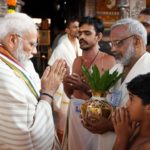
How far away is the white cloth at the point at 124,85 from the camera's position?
2.75 meters

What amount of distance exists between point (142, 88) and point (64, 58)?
3457 millimetres

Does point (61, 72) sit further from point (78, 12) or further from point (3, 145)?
point (78, 12)

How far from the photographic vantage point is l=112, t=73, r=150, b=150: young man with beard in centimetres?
229

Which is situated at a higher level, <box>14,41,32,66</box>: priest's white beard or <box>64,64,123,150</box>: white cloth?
<box>14,41,32,66</box>: priest's white beard

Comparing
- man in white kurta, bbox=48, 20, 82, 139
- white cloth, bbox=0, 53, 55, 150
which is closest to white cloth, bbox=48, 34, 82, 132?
man in white kurta, bbox=48, 20, 82, 139

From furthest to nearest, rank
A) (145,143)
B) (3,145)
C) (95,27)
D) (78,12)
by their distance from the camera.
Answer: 1. (78,12)
2. (95,27)
3. (3,145)
4. (145,143)

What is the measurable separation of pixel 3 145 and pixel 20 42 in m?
0.69

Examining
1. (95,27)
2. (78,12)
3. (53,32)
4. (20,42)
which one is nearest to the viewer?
(20,42)

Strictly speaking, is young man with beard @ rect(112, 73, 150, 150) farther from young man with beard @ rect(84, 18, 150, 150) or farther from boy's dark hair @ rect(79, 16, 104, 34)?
boy's dark hair @ rect(79, 16, 104, 34)

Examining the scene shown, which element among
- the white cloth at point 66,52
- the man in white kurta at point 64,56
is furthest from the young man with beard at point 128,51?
the white cloth at point 66,52

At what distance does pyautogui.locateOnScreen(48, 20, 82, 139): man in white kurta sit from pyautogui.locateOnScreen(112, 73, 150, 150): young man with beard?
1.99m

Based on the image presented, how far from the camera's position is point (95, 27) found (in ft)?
15.3

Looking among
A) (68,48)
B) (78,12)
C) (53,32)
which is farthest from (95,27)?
(53,32)

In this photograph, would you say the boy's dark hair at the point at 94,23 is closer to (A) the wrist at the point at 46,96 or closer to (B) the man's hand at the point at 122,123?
(A) the wrist at the point at 46,96
